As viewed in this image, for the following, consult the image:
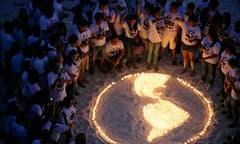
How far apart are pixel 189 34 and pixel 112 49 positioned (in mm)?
2168

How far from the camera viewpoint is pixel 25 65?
41.0 feet

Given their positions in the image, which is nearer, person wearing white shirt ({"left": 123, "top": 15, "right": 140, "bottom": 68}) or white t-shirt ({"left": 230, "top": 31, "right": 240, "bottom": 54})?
white t-shirt ({"left": 230, "top": 31, "right": 240, "bottom": 54})

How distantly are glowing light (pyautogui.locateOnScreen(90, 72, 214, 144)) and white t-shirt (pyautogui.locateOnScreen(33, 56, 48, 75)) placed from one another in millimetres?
1872

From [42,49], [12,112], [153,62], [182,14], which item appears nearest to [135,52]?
[153,62]

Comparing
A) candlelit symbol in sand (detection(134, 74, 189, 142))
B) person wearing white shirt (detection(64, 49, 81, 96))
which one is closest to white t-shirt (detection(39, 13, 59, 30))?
person wearing white shirt (detection(64, 49, 81, 96))

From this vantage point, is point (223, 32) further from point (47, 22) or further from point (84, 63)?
point (47, 22)

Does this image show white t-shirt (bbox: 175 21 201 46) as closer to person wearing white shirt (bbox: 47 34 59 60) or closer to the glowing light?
the glowing light

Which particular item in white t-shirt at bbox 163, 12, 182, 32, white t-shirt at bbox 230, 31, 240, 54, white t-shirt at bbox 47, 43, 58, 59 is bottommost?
white t-shirt at bbox 47, 43, 58, 59

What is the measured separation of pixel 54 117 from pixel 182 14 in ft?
15.7

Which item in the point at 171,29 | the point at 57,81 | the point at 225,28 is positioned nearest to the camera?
the point at 57,81

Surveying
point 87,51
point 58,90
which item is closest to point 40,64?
point 58,90

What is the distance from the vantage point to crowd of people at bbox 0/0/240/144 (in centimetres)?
1211

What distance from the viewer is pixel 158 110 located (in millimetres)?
14031

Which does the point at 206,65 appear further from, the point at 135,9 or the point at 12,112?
the point at 12,112
